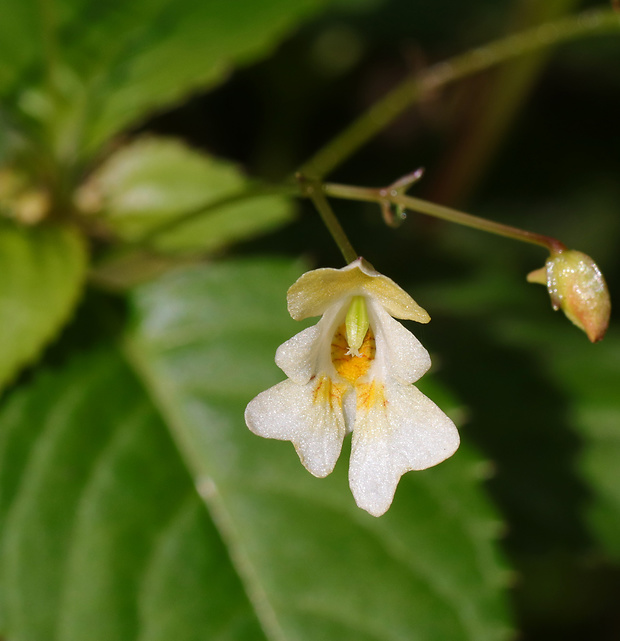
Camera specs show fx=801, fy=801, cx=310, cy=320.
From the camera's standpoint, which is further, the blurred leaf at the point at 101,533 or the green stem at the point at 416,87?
the green stem at the point at 416,87

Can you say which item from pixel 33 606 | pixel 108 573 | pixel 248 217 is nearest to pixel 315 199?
pixel 248 217

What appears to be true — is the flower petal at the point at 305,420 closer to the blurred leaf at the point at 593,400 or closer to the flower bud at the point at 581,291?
the flower bud at the point at 581,291

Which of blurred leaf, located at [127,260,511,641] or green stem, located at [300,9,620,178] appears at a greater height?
green stem, located at [300,9,620,178]

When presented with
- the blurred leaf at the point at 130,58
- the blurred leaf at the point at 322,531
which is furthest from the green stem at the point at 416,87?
the blurred leaf at the point at 322,531

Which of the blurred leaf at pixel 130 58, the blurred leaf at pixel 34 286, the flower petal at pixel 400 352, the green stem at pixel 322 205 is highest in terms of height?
the blurred leaf at pixel 130 58

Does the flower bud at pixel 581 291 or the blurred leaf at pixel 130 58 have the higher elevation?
the blurred leaf at pixel 130 58

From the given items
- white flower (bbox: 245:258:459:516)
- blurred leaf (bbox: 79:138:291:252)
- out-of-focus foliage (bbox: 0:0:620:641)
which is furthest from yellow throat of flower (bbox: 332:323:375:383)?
blurred leaf (bbox: 79:138:291:252)

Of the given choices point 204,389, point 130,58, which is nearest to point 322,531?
point 204,389

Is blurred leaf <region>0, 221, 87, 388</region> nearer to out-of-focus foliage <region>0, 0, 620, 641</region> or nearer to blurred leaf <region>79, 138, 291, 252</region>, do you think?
out-of-focus foliage <region>0, 0, 620, 641</region>
